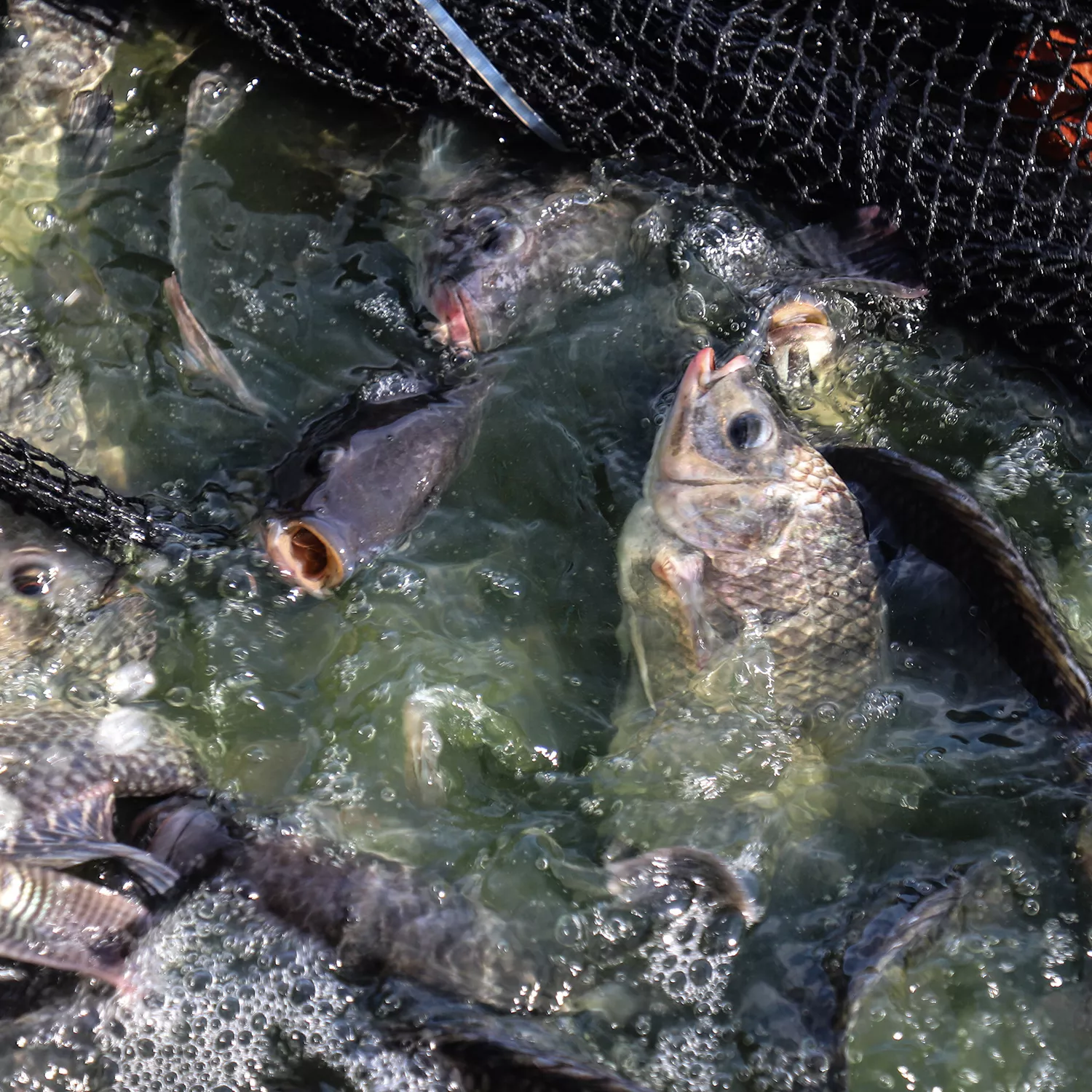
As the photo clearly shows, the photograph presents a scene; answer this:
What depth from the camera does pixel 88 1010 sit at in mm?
2414

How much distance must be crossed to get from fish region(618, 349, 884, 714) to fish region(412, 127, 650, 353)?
27.6 inches

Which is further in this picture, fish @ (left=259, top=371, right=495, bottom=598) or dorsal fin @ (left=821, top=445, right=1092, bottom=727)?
fish @ (left=259, top=371, right=495, bottom=598)

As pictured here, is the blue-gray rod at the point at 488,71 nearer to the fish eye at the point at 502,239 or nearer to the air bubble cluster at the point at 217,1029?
the fish eye at the point at 502,239

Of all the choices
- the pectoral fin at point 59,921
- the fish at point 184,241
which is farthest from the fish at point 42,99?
the pectoral fin at point 59,921

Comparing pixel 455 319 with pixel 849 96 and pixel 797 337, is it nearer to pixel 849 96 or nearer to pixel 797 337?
pixel 797 337

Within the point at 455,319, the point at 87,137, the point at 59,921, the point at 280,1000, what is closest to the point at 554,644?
the point at 455,319

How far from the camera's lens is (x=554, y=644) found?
3.19 m

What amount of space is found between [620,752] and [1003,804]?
40.2 inches

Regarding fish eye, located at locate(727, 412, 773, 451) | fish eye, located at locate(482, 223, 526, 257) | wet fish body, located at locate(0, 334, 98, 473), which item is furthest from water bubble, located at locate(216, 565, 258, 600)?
fish eye, located at locate(727, 412, 773, 451)

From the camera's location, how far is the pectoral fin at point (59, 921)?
2352 millimetres

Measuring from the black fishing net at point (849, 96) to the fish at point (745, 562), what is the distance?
89 cm

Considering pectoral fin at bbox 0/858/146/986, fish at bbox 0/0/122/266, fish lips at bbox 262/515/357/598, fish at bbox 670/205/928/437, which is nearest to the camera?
pectoral fin at bbox 0/858/146/986

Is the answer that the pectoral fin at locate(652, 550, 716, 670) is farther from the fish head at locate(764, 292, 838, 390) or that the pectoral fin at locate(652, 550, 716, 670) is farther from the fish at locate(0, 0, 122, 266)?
the fish at locate(0, 0, 122, 266)

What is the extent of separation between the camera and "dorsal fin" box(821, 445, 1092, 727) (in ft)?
9.15
